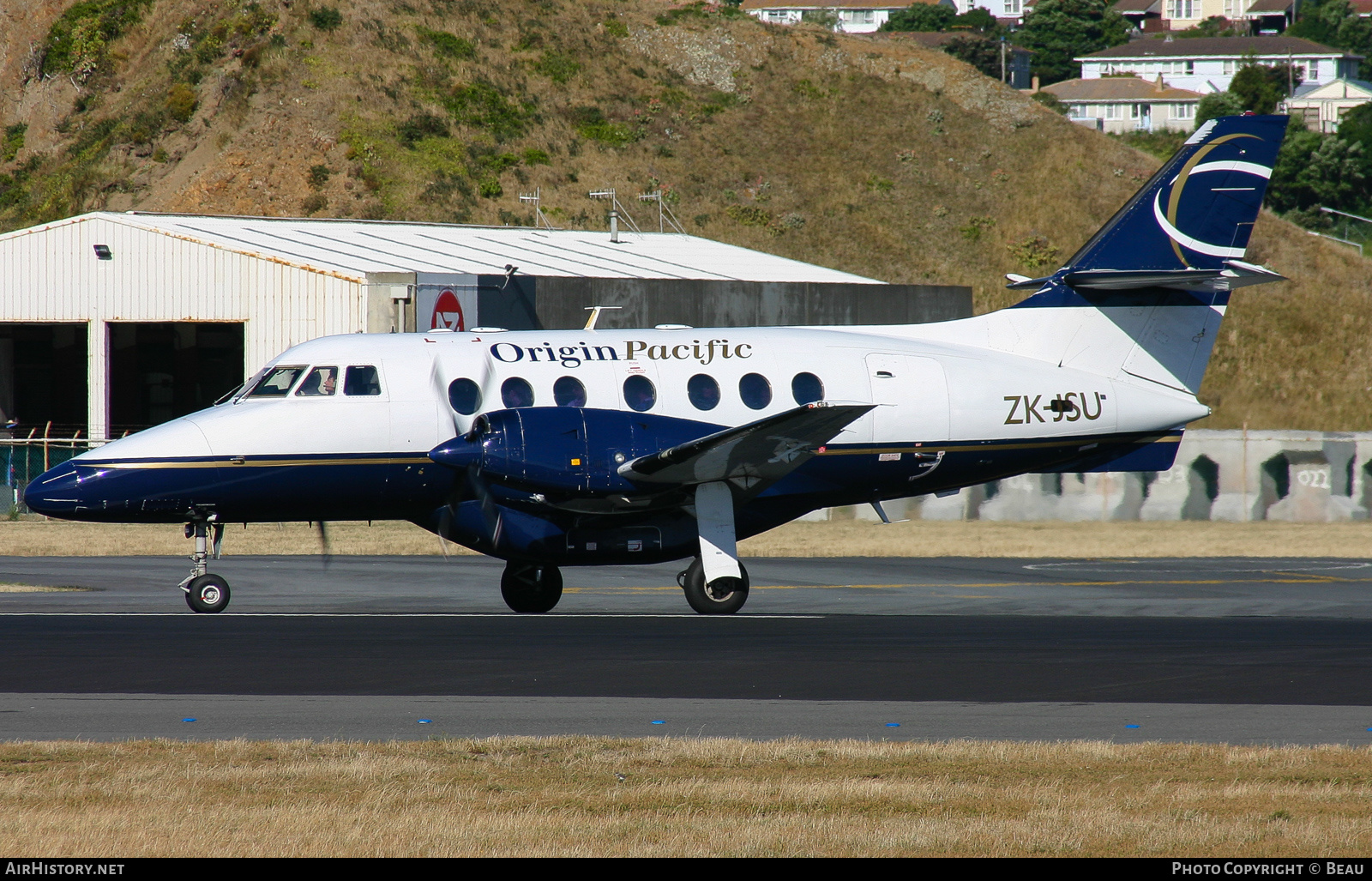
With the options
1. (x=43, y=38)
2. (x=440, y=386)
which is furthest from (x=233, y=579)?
(x=43, y=38)

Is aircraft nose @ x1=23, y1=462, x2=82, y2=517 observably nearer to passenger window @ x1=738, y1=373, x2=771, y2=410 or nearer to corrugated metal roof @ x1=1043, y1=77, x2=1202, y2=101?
passenger window @ x1=738, y1=373, x2=771, y2=410

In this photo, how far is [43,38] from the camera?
85188mm

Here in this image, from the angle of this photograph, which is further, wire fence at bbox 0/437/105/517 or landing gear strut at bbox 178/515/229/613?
wire fence at bbox 0/437/105/517

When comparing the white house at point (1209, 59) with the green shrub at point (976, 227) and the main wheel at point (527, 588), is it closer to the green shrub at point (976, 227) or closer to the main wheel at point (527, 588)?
the green shrub at point (976, 227)

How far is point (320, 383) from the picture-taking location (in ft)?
64.2

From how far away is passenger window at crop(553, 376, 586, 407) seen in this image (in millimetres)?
19625

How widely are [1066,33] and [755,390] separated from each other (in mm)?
154042

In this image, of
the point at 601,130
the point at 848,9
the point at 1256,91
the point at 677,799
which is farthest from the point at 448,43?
the point at 848,9

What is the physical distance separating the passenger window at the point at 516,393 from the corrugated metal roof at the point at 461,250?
791 inches

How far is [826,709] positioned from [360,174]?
65447mm

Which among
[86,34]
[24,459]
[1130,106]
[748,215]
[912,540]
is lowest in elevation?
[912,540]

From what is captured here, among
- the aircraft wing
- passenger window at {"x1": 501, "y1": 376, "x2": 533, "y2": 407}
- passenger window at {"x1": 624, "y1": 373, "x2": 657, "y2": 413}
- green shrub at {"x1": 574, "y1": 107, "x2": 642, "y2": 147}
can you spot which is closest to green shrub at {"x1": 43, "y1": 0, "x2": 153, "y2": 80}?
green shrub at {"x1": 574, "y1": 107, "x2": 642, "y2": 147}

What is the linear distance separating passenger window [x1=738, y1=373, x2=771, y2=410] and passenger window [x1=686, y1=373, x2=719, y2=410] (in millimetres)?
365

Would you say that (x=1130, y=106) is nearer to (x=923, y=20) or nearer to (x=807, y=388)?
A: (x=923, y=20)
